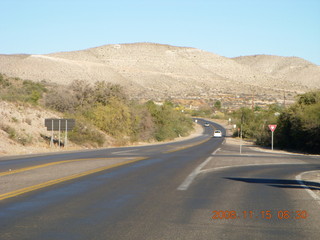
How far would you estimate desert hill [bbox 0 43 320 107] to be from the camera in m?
132

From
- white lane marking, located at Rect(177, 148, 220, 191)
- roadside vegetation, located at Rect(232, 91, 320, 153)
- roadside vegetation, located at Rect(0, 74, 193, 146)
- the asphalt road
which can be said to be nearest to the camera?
the asphalt road

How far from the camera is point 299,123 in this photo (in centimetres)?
4538

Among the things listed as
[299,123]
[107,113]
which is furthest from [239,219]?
[107,113]

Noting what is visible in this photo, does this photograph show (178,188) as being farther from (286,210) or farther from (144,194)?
(286,210)

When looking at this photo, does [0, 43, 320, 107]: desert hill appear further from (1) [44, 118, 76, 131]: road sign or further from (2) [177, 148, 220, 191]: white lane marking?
(2) [177, 148, 220, 191]: white lane marking
